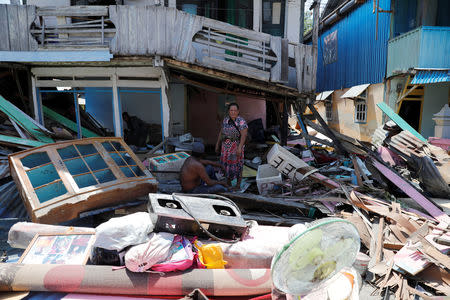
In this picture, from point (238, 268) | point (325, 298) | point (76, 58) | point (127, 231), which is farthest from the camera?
point (76, 58)

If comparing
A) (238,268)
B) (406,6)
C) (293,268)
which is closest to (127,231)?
(238,268)

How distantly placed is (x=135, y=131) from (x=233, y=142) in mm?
5471

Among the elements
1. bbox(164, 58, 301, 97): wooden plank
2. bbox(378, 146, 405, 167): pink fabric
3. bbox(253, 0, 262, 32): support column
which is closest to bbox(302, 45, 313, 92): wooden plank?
bbox(164, 58, 301, 97): wooden plank

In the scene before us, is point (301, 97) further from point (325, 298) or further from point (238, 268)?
point (325, 298)

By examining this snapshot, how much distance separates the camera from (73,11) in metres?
7.66

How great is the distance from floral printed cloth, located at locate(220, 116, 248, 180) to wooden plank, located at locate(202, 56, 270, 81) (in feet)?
7.41

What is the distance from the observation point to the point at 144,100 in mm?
10930

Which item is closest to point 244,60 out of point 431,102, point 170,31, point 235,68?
point 235,68

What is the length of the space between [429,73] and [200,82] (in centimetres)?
810

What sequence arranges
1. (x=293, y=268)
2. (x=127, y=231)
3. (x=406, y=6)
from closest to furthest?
(x=293, y=268) → (x=127, y=231) → (x=406, y=6)

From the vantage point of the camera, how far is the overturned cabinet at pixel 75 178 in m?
4.23

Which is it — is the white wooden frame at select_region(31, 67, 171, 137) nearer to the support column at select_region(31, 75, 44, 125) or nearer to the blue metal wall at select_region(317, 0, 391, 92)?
the support column at select_region(31, 75, 44, 125)

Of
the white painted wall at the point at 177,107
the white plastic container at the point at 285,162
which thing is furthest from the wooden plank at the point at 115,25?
the white plastic container at the point at 285,162

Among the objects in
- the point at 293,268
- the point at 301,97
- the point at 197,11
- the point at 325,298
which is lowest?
the point at 325,298
